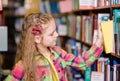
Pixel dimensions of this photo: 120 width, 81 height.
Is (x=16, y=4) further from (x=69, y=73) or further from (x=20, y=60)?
(x=20, y=60)

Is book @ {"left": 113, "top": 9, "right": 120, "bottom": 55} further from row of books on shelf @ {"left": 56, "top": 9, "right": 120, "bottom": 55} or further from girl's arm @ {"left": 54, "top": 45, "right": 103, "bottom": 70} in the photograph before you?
girl's arm @ {"left": 54, "top": 45, "right": 103, "bottom": 70}

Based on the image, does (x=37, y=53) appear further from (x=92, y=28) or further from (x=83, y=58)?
(x=92, y=28)

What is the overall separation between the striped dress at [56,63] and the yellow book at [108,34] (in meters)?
0.06

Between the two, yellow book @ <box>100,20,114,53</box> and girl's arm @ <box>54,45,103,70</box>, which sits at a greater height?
yellow book @ <box>100,20,114,53</box>

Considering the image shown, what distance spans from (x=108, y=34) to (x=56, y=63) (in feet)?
1.37

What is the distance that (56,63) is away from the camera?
2.22m

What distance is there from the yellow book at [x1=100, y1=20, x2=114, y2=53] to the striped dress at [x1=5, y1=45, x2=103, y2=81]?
0.06m

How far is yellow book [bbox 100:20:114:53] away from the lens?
86.5 inches

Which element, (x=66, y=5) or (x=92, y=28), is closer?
(x=92, y=28)

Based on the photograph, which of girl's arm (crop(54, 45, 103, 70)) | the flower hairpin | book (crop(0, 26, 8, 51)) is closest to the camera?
the flower hairpin

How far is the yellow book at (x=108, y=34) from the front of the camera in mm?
2197

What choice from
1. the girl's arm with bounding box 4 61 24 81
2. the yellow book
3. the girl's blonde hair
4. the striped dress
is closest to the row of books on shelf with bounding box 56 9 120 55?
the yellow book

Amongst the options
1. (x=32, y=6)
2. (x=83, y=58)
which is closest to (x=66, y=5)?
(x=32, y=6)

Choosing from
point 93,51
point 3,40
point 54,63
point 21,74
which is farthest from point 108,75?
point 3,40
